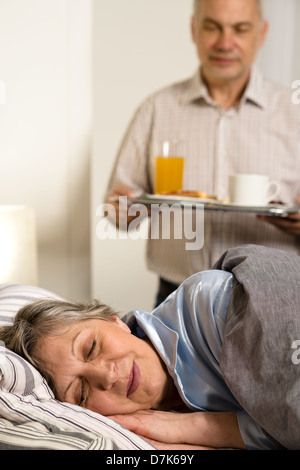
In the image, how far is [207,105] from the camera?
204cm

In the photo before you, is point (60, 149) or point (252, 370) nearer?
point (252, 370)

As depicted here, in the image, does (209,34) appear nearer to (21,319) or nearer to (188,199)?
(188,199)

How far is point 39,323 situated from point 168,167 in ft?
2.84

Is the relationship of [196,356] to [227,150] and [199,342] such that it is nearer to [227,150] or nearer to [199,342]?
[199,342]

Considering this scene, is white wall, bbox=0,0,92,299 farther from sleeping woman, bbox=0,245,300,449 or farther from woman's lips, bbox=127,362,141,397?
woman's lips, bbox=127,362,141,397

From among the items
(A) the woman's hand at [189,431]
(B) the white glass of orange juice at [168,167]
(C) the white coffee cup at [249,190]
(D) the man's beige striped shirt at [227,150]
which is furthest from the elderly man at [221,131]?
(A) the woman's hand at [189,431]

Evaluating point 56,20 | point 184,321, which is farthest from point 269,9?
point 184,321

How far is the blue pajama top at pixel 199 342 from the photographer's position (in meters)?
1.10

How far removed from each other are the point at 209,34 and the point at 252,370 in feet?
4.11

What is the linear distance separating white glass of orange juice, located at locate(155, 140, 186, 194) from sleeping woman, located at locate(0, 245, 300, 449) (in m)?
0.69

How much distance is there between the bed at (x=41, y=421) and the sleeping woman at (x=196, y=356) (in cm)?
4

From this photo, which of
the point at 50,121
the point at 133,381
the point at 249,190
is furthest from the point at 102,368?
the point at 50,121
